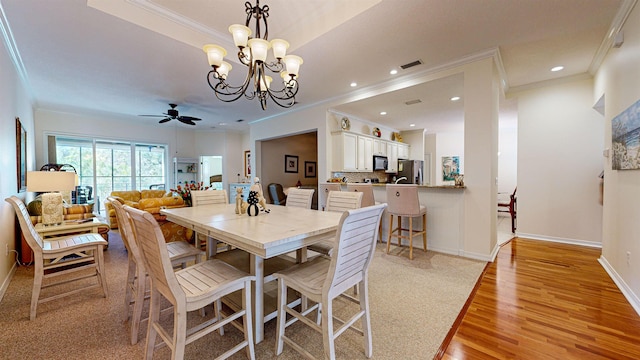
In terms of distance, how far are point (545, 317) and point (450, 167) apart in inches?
263

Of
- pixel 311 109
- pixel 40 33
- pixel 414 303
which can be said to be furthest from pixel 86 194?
pixel 414 303

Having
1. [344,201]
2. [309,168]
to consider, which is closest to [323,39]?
[344,201]

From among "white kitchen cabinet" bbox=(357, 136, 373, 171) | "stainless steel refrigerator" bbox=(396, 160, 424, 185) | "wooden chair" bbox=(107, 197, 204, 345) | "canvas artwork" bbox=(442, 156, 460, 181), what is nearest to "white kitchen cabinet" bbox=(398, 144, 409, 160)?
"stainless steel refrigerator" bbox=(396, 160, 424, 185)

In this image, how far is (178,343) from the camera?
3.98 ft

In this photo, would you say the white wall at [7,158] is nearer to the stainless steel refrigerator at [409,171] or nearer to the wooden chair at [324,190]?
the wooden chair at [324,190]

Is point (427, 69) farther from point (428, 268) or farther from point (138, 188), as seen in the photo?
point (138, 188)

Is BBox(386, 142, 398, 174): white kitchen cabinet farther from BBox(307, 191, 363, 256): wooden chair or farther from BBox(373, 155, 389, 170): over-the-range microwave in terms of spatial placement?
BBox(307, 191, 363, 256): wooden chair

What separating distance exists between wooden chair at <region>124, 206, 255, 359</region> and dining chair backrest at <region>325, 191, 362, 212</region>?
1242 mm

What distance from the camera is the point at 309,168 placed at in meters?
8.47

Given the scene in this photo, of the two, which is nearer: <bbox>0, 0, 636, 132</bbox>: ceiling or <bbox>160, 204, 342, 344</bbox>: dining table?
<bbox>160, 204, 342, 344</bbox>: dining table

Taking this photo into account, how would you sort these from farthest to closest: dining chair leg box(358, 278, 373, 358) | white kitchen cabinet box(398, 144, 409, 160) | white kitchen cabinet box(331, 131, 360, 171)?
white kitchen cabinet box(398, 144, 409, 160), white kitchen cabinet box(331, 131, 360, 171), dining chair leg box(358, 278, 373, 358)

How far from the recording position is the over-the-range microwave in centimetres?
610

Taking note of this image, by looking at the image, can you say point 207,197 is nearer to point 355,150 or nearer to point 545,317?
point 355,150

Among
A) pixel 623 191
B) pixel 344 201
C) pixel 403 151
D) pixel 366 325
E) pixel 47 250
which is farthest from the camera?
pixel 403 151
